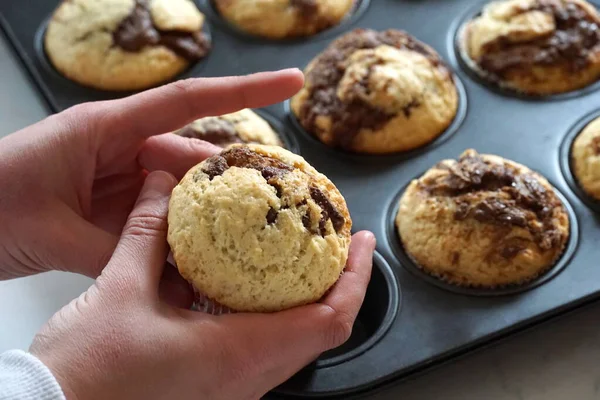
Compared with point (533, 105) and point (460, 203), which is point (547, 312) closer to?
point (460, 203)

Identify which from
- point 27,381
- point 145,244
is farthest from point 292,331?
point 27,381

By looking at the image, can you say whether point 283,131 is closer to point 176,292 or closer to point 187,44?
→ point 187,44

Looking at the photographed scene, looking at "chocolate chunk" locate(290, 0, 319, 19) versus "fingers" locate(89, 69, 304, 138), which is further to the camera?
"chocolate chunk" locate(290, 0, 319, 19)

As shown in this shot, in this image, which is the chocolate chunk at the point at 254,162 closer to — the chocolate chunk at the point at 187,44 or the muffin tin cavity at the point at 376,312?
the muffin tin cavity at the point at 376,312

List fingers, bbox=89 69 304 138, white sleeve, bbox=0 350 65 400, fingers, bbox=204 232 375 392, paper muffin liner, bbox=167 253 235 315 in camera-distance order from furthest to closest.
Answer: fingers, bbox=89 69 304 138 → paper muffin liner, bbox=167 253 235 315 → fingers, bbox=204 232 375 392 → white sleeve, bbox=0 350 65 400

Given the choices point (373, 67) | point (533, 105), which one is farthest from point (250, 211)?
point (533, 105)

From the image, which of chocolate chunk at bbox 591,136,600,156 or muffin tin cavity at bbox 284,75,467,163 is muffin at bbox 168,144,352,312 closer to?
muffin tin cavity at bbox 284,75,467,163

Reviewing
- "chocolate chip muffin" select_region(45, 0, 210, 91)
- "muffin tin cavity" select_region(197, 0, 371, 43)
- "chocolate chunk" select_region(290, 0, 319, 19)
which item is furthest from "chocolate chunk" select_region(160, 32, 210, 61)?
"chocolate chunk" select_region(290, 0, 319, 19)
